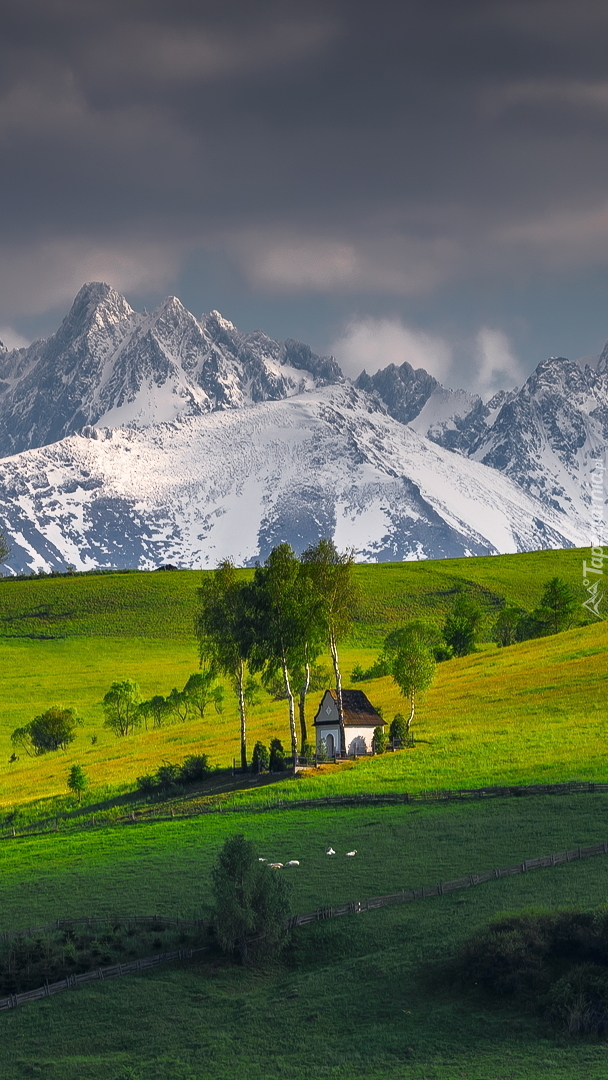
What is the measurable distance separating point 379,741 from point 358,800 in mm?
16803

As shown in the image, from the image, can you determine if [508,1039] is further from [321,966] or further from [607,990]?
[321,966]

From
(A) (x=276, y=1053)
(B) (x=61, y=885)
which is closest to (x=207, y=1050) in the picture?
(A) (x=276, y=1053)

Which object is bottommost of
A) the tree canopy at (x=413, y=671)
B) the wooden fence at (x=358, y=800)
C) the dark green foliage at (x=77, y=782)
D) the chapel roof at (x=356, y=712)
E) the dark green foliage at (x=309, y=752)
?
the wooden fence at (x=358, y=800)

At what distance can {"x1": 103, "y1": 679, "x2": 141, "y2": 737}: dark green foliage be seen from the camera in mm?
138875

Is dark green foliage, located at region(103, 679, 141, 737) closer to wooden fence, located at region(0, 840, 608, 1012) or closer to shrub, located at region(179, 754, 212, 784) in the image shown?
shrub, located at region(179, 754, 212, 784)

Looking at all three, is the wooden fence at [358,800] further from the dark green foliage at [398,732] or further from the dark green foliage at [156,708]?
the dark green foliage at [156,708]

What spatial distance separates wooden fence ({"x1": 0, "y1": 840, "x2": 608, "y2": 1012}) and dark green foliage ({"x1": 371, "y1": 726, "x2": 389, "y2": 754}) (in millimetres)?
31991

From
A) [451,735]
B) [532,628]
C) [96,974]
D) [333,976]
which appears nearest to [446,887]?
[333,976]

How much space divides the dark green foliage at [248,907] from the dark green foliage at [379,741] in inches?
1449

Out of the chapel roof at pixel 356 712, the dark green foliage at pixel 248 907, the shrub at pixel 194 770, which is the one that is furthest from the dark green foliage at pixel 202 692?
the dark green foliage at pixel 248 907

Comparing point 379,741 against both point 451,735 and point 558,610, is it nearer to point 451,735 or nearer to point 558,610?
point 451,735

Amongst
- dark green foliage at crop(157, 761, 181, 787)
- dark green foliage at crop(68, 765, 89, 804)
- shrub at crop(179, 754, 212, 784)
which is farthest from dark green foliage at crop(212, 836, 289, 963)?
dark green foliage at crop(68, 765, 89, 804)

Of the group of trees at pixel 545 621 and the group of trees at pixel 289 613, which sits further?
the group of trees at pixel 545 621

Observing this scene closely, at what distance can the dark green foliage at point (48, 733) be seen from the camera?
13088cm
